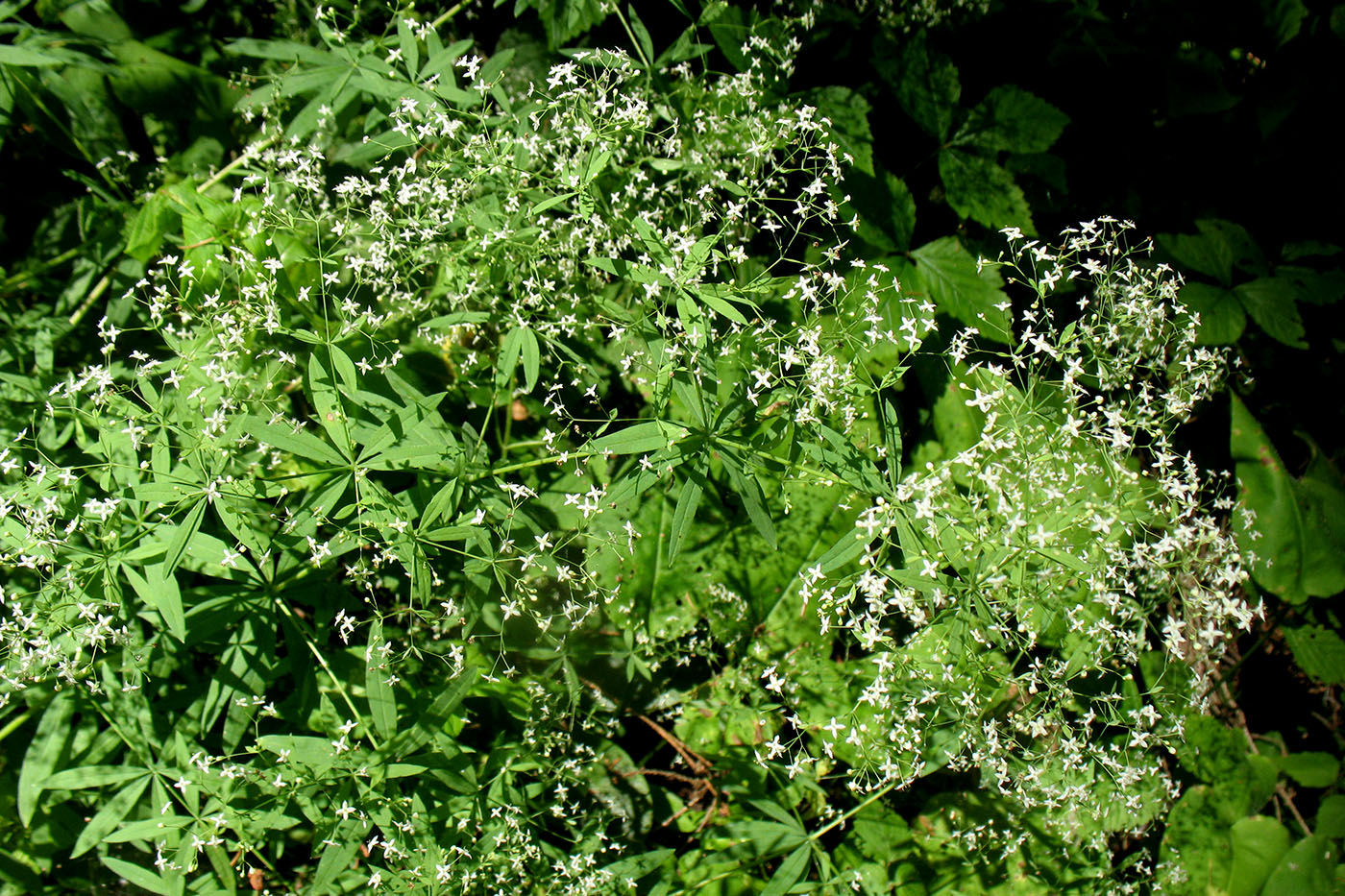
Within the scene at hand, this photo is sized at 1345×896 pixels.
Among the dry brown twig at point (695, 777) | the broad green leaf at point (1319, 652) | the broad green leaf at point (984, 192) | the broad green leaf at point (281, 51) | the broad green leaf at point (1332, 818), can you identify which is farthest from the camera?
the broad green leaf at point (1319, 652)

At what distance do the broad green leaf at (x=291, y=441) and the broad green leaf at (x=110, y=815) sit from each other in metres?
1.61

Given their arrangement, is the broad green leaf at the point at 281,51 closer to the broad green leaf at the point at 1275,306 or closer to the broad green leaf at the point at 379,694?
the broad green leaf at the point at 379,694

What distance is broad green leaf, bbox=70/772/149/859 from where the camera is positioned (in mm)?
3086

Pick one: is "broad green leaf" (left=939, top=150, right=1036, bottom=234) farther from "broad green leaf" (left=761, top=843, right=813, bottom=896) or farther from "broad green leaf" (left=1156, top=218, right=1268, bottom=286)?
"broad green leaf" (left=761, top=843, right=813, bottom=896)

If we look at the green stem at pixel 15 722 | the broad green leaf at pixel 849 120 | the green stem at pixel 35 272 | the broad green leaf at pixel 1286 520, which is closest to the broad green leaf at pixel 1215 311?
the broad green leaf at pixel 1286 520

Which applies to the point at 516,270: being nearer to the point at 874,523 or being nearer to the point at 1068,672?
the point at 874,523

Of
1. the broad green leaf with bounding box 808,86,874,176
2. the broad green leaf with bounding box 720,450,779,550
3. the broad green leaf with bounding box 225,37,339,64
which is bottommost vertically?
the broad green leaf with bounding box 720,450,779,550

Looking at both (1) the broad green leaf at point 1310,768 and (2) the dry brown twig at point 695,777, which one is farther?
(1) the broad green leaf at point 1310,768

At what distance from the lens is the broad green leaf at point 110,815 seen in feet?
10.1

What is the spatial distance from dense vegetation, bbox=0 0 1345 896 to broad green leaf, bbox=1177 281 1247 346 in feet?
0.09

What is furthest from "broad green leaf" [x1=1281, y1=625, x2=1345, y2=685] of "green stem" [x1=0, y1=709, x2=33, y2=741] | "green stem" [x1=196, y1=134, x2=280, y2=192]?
"green stem" [x1=0, y1=709, x2=33, y2=741]

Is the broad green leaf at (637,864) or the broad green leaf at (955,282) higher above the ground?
the broad green leaf at (955,282)

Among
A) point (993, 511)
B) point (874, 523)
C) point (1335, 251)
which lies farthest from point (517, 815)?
point (1335, 251)

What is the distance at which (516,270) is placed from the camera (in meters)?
3.24
